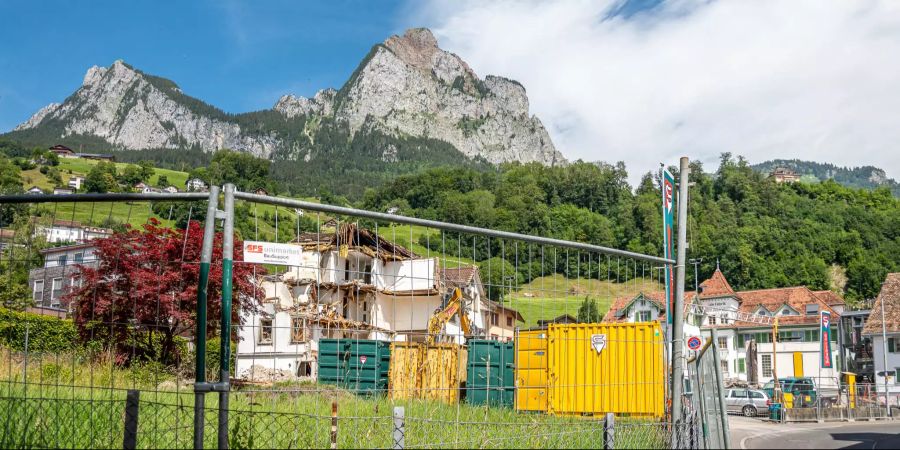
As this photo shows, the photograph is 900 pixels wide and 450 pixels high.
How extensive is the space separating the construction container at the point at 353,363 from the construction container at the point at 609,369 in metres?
2.82

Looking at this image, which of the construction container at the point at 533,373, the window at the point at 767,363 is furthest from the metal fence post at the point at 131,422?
the window at the point at 767,363

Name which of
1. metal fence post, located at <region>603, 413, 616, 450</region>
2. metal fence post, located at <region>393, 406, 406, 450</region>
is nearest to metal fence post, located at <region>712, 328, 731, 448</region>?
metal fence post, located at <region>603, 413, 616, 450</region>

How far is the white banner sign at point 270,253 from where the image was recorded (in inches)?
233

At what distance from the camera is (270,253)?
5984mm

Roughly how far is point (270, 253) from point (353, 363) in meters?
7.90

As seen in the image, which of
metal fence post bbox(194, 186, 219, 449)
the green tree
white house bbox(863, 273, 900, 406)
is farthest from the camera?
the green tree

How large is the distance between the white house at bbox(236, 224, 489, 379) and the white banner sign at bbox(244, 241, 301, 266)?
1.72 feet

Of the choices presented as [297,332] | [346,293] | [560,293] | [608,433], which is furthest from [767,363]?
[346,293]

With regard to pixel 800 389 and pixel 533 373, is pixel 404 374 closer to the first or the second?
pixel 533 373

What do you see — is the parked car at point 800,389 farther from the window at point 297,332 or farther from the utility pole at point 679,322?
the window at point 297,332

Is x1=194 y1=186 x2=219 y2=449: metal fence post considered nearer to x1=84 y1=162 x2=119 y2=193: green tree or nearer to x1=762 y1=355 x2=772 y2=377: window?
x1=762 y1=355 x2=772 y2=377: window

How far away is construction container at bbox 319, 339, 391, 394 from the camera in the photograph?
11.5 meters

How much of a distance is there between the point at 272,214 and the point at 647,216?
61.0 m

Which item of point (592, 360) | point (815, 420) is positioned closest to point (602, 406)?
point (592, 360)
